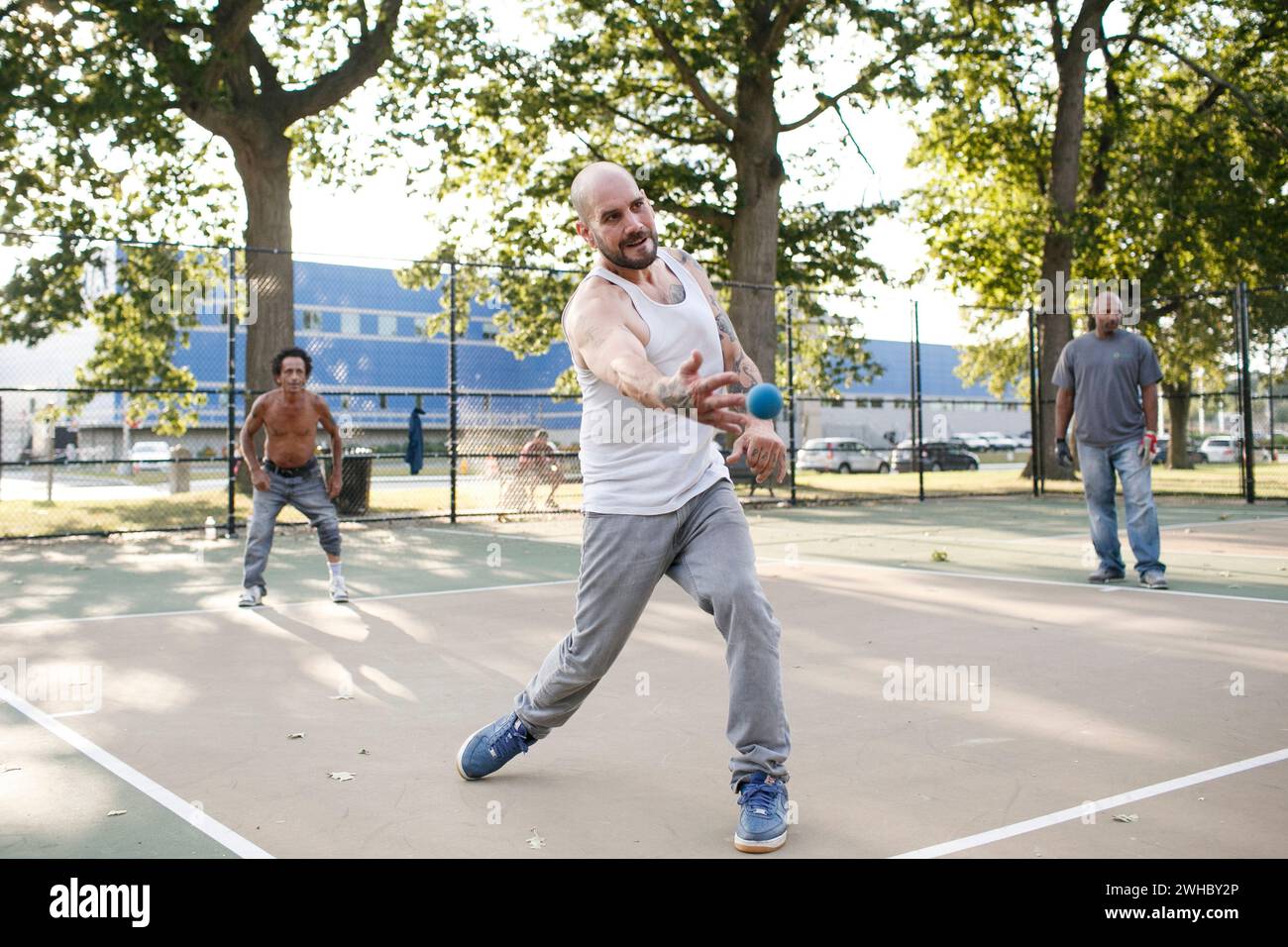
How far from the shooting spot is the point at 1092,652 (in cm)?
668

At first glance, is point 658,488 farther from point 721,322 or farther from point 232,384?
point 232,384

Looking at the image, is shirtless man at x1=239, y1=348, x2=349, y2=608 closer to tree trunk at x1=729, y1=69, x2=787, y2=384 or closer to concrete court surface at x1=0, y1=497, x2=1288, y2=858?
concrete court surface at x1=0, y1=497, x2=1288, y2=858

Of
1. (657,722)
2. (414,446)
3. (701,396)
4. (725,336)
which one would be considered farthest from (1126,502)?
(414,446)

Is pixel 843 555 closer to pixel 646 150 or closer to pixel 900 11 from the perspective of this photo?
pixel 900 11

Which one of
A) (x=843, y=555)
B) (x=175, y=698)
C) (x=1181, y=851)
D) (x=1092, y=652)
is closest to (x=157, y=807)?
(x=175, y=698)

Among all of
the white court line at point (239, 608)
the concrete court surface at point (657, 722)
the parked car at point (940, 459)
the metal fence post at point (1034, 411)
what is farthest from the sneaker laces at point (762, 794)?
the parked car at point (940, 459)

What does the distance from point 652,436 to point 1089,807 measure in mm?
1920

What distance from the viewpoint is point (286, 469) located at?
9.37 meters

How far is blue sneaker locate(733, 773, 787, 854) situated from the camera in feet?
12.0

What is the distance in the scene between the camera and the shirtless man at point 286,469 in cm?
919

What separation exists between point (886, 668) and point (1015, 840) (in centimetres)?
271

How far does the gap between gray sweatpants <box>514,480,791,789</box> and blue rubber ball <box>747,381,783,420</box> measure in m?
0.92

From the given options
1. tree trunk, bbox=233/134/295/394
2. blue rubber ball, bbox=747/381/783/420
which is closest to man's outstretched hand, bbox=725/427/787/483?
blue rubber ball, bbox=747/381/783/420

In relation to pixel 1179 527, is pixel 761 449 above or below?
above
